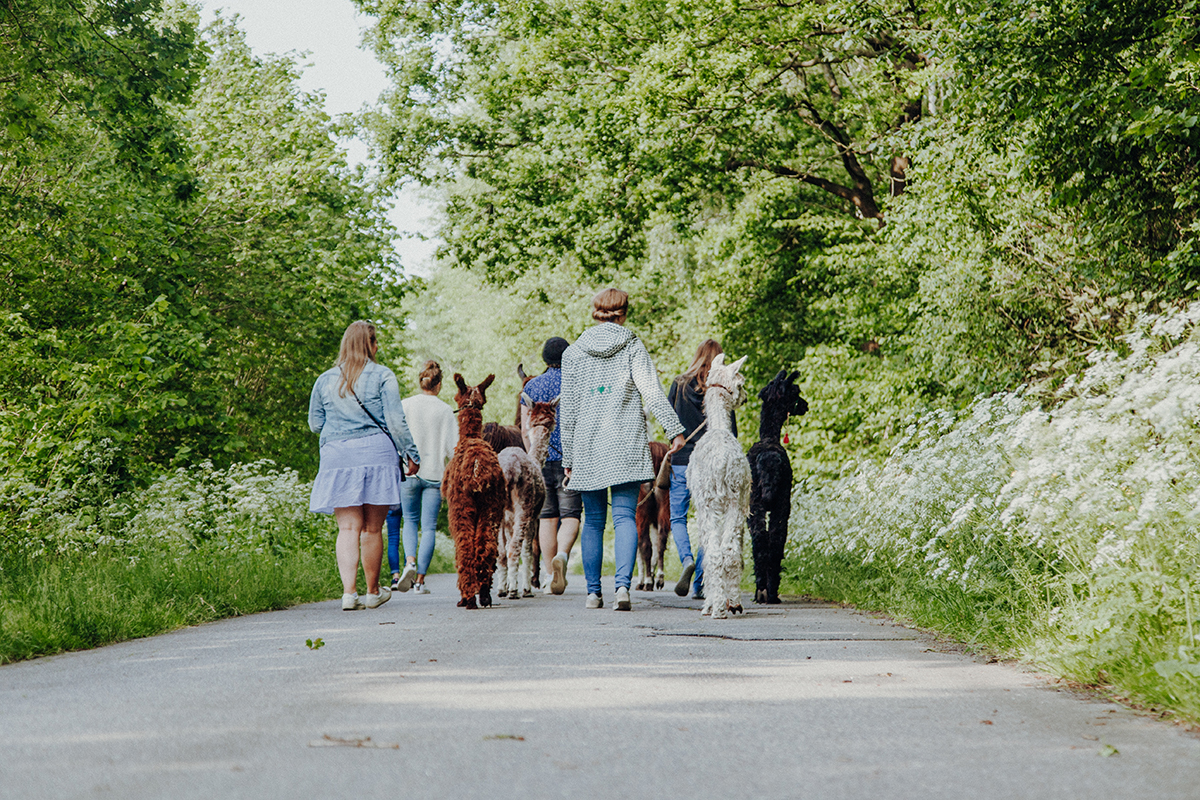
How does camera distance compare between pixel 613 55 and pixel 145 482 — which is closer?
pixel 145 482

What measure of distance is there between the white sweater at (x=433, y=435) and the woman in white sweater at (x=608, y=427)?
259 centimetres

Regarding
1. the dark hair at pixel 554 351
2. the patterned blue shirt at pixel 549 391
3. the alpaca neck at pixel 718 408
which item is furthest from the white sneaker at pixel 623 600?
the dark hair at pixel 554 351

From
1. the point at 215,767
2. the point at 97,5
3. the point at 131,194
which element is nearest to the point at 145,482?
the point at 131,194

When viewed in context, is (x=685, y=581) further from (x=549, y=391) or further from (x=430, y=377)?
(x=430, y=377)

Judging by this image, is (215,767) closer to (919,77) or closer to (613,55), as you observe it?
(919,77)

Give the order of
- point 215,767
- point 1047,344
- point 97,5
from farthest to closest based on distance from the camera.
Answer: point 1047,344 < point 97,5 < point 215,767

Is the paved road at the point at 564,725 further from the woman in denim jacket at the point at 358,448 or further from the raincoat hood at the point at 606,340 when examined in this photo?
the raincoat hood at the point at 606,340

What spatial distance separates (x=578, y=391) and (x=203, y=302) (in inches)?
669

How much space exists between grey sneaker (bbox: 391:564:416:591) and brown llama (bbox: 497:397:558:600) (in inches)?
47.7

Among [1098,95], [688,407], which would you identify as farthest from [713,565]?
[1098,95]

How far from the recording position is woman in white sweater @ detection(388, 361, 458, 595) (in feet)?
38.7

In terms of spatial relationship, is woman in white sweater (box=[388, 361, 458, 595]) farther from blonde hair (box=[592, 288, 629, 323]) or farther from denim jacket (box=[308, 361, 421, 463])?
blonde hair (box=[592, 288, 629, 323])

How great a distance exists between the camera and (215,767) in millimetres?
3559

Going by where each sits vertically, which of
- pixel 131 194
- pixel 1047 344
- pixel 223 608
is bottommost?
pixel 223 608
